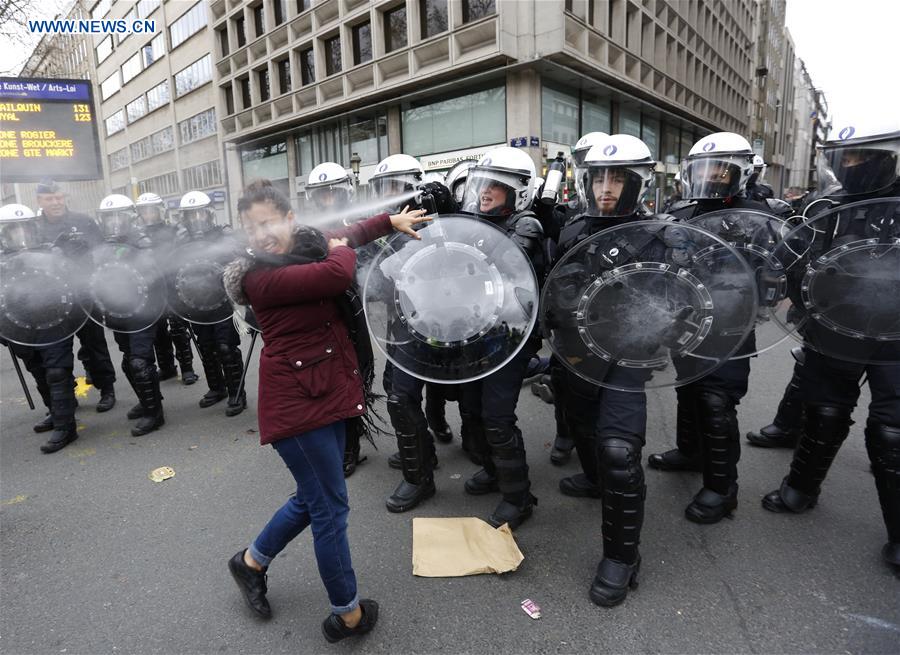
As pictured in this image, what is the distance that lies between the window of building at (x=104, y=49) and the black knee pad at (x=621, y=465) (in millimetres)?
43703

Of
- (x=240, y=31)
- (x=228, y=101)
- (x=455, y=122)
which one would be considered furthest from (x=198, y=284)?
(x=228, y=101)

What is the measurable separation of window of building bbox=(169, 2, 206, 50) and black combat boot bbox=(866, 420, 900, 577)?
105ft

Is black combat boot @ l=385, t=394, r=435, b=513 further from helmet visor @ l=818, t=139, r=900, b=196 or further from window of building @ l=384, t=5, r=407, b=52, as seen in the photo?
window of building @ l=384, t=5, r=407, b=52

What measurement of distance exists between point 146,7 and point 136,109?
21.3ft

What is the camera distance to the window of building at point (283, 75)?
2255 centimetres

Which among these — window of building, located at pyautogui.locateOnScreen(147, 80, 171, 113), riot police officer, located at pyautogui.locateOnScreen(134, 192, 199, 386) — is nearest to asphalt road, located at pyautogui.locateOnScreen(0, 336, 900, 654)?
riot police officer, located at pyautogui.locateOnScreen(134, 192, 199, 386)

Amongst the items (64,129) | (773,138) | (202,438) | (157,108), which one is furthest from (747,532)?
(773,138)

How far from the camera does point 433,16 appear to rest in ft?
54.5

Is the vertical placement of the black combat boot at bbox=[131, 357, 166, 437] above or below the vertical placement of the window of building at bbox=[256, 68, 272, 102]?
below

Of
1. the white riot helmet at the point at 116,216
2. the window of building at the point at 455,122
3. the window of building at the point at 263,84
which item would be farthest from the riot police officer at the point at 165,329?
the window of building at the point at 263,84

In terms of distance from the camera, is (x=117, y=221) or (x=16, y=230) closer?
(x=16, y=230)

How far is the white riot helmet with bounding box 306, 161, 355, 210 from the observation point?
12.7ft

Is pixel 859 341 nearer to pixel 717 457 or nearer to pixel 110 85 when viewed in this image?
pixel 717 457

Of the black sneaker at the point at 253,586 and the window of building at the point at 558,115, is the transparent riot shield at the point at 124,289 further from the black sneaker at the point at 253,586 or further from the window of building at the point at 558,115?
the window of building at the point at 558,115
